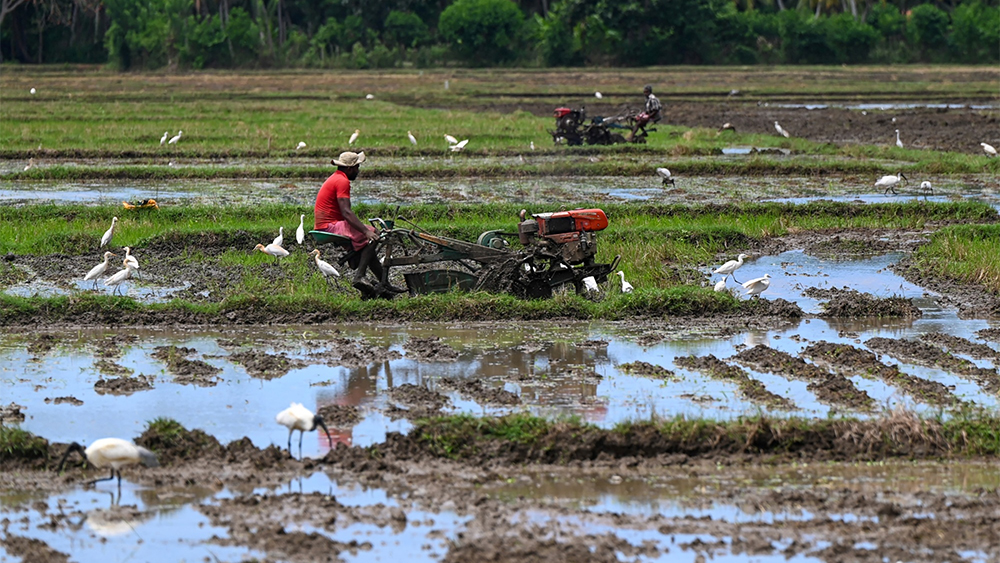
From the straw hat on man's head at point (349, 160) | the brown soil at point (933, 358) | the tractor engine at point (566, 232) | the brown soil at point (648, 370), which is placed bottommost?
the brown soil at point (648, 370)

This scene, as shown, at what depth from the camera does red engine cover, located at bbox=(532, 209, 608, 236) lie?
8531 millimetres

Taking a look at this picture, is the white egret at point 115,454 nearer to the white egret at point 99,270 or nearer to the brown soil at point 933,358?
the white egret at point 99,270

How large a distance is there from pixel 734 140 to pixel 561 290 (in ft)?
47.3

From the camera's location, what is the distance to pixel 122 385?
670 centimetres

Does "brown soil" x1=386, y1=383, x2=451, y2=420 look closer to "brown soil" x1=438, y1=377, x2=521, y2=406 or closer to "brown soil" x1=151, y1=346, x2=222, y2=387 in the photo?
"brown soil" x1=438, y1=377, x2=521, y2=406

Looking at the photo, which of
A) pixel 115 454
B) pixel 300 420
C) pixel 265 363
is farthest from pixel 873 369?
pixel 115 454

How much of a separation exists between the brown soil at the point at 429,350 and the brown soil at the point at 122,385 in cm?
176

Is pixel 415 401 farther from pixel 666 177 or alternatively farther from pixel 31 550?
pixel 666 177

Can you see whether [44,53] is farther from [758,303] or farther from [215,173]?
[758,303]

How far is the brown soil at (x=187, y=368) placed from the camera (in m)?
6.86

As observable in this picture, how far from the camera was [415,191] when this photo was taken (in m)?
16.1

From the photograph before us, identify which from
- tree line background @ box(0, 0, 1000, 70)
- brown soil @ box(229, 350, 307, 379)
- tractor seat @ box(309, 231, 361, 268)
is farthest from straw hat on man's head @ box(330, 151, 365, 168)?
tree line background @ box(0, 0, 1000, 70)

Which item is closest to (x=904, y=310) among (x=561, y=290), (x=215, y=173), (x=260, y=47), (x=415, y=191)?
(x=561, y=290)

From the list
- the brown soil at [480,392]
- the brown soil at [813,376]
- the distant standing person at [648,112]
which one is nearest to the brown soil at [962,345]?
the brown soil at [813,376]
